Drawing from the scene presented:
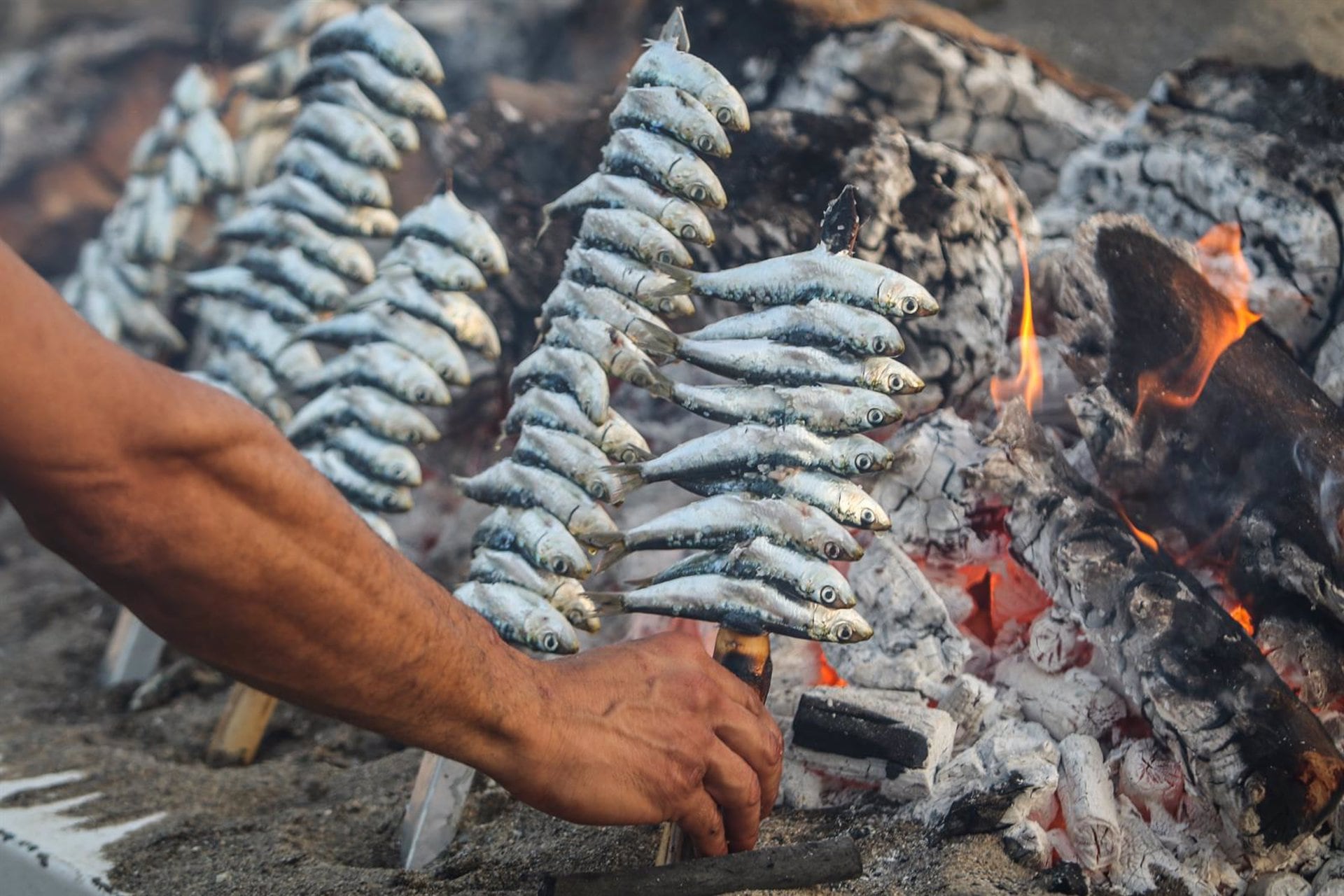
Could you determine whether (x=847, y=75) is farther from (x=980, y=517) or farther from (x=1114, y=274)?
(x=980, y=517)

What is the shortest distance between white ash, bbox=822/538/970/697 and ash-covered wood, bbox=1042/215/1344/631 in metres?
0.60

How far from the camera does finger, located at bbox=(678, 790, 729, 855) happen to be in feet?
8.13

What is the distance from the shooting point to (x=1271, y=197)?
3.26m

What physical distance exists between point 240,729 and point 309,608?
1765mm

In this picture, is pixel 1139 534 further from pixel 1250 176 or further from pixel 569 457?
pixel 569 457

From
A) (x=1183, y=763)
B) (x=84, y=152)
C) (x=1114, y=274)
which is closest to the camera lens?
(x=1183, y=763)

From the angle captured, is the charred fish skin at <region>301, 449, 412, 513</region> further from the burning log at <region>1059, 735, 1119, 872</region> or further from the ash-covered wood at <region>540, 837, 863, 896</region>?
the burning log at <region>1059, 735, 1119, 872</region>

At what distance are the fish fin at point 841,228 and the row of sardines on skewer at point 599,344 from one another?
40cm

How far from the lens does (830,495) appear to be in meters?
2.65

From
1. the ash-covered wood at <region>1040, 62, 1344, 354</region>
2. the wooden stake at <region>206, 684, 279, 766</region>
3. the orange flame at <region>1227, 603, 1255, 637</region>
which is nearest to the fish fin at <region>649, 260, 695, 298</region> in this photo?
the ash-covered wood at <region>1040, 62, 1344, 354</region>

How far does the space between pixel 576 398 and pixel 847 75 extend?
157 centimetres

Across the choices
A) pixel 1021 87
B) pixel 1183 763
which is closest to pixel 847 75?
pixel 1021 87

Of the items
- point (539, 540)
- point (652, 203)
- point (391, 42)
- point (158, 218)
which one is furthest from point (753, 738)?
point (158, 218)

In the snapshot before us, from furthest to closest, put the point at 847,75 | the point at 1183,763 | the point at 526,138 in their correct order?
the point at 526,138
the point at 847,75
the point at 1183,763
